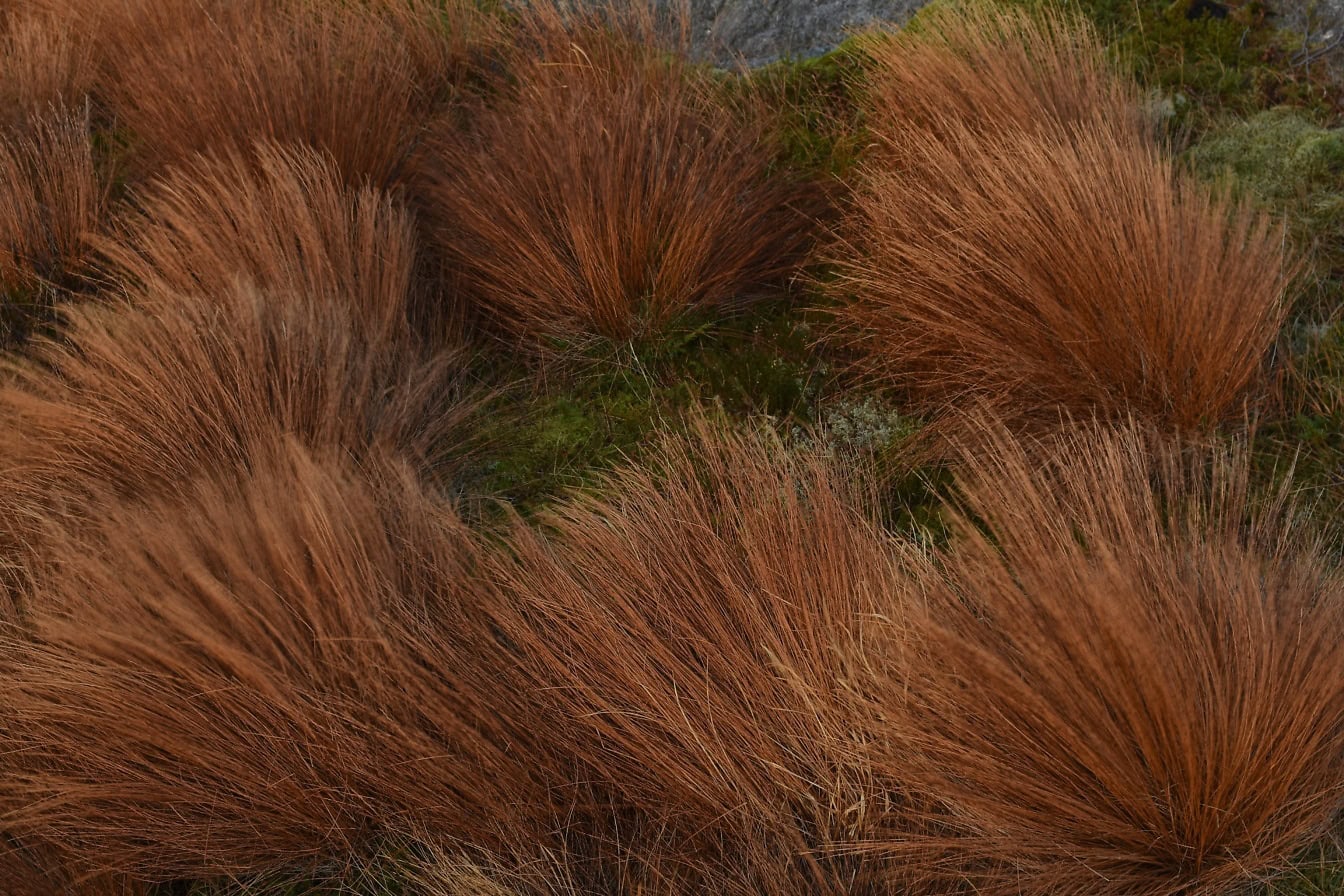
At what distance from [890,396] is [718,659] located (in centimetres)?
109

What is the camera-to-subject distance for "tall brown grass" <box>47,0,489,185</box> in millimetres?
3754

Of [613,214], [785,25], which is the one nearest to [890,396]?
[613,214]

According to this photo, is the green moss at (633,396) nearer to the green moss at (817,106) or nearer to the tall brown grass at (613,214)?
the tall brown grass at (613,214)

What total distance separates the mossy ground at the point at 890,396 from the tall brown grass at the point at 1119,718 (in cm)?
59

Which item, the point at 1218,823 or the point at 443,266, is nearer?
the point at 1218,823

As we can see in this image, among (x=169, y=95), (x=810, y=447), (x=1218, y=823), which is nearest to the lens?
(x=1218, y=823)

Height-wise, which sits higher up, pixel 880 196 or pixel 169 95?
pixel 169 95

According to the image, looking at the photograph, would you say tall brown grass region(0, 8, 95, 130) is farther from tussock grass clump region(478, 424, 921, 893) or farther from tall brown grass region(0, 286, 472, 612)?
tussock grass clump region(478, 424, 921, 893)

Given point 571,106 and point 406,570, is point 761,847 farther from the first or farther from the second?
point 571,106

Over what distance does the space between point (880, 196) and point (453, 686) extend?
1.65 m

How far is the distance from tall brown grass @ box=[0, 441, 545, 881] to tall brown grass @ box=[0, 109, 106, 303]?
1772 millimetres

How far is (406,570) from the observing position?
2.44m

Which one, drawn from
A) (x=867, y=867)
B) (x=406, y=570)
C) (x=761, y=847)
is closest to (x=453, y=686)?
(x=406, y=570)

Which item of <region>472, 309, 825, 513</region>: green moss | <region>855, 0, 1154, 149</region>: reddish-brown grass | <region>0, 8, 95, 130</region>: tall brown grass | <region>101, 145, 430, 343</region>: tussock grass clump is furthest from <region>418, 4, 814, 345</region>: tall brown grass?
<region>0, 8, 95, 130</region>: tall brown grass
